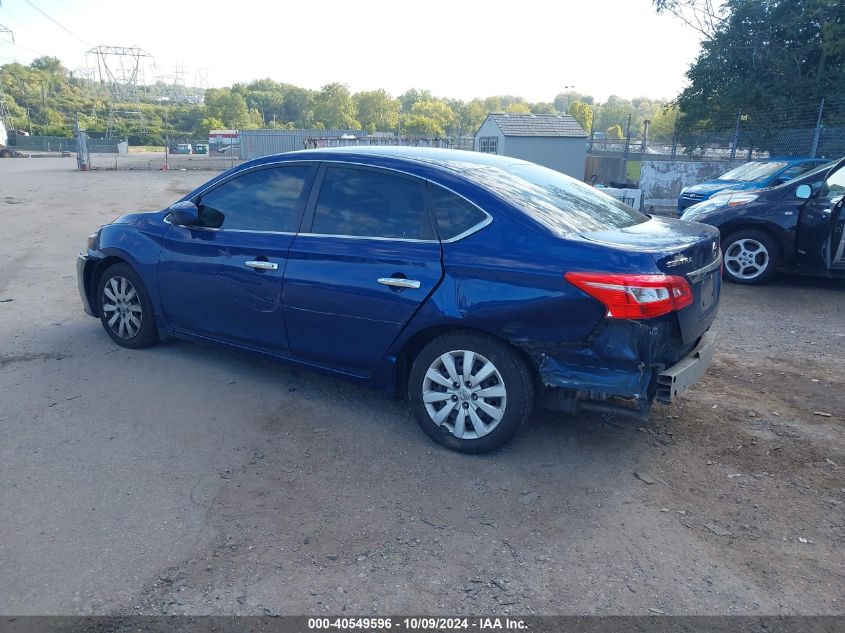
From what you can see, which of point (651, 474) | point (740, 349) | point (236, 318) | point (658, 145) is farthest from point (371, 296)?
point (658, 145)

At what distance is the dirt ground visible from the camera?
264 centimetres

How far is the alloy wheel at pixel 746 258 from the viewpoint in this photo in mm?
8023

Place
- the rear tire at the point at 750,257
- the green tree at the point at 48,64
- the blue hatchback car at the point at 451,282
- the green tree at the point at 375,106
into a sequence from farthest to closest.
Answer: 1. the green tree at the point at 48,64
2. the green tree at the point at 375,106
3. the rear tire at the point at 750,257
4. the blue hatchback car at the point at 451,282

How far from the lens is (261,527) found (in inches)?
120

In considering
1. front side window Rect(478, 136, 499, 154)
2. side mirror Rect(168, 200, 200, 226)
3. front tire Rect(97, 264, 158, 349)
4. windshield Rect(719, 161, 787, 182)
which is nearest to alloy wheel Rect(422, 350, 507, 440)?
side mirror Rect(168, 200, 200, 226)

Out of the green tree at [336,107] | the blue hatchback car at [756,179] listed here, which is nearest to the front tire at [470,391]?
the blue hatchback car at [756,179]

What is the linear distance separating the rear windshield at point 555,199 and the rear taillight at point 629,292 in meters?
0.39

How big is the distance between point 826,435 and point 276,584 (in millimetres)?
3424

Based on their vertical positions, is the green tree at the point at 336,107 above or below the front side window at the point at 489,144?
above

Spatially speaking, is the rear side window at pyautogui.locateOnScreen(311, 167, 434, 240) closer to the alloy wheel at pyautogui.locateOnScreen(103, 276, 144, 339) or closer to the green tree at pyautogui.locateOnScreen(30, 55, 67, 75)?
the alloy wheel at pyautogui.locateOnScreen(103, 276, 144, 339)

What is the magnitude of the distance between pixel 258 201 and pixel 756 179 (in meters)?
11.8

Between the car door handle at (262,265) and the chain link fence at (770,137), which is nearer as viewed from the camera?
the car door handle at (262,265)

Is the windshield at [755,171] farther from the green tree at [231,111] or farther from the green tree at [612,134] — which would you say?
the green tree at [231,111]

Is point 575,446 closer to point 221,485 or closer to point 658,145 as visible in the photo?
point 221,485
